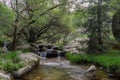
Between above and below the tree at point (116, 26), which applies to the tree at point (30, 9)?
above

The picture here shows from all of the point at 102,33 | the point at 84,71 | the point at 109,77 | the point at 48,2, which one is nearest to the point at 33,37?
the point at 48,2

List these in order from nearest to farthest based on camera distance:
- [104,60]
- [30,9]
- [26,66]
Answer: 1. [26,66]
2. [104,60]
3. [30,9]

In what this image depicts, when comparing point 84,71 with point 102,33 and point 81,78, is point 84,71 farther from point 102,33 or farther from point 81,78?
point 102,33

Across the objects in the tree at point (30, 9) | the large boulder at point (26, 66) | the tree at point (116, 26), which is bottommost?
the large boulder at point (26, 66)

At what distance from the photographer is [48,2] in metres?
16.6

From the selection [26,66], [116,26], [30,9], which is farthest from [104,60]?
[30,9]

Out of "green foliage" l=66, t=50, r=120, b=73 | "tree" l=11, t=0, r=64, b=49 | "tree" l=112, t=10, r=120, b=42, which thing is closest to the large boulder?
"green foliage" l=66, t=50, r=120, b=73

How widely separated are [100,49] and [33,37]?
1494 cm

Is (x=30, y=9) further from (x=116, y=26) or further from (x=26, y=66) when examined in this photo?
(x=116, y=26)

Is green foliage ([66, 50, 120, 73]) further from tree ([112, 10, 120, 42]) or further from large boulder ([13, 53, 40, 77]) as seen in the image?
tree ([112, 10, 120, 42])

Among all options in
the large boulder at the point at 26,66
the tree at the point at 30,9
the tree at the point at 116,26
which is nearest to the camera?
the large boulder at the point at 26,66

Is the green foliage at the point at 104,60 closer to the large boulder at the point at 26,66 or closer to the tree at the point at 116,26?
the large boulder at the point at 26,66

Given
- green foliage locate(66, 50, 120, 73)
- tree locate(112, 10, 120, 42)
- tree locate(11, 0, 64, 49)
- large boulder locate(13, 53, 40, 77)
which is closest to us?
large boulder locate(13, 53, 40, 77)

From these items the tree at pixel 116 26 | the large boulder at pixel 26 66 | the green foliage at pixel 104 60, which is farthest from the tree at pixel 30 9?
the tree at pixel 116 26
